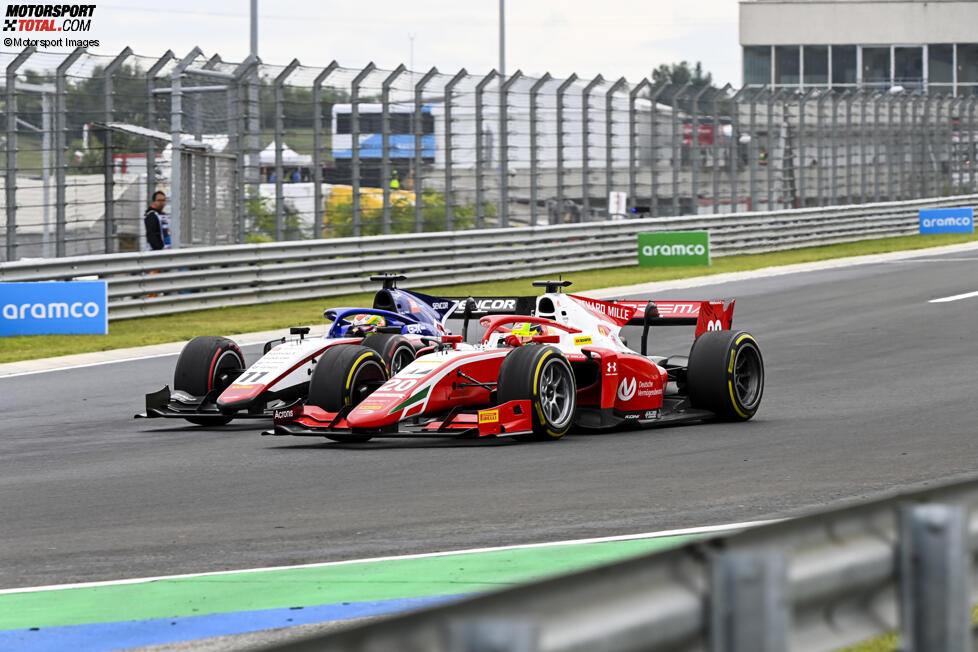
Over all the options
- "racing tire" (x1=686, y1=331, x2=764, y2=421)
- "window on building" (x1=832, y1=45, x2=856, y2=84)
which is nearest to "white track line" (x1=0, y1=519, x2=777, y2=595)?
"racing tire" (x1=686, y1=331, x2=764, y2=421)

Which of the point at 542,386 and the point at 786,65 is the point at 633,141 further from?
the point at 786,65

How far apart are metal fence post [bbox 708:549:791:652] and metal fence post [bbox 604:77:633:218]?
1051 inches

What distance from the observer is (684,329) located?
1914 centimetres

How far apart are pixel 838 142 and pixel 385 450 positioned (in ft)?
93.0

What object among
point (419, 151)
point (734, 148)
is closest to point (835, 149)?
point (734, 148)

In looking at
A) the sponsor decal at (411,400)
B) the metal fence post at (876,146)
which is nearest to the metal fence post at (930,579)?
the sponsor decal at (411,400)

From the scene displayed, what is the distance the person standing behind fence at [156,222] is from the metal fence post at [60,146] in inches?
56.9

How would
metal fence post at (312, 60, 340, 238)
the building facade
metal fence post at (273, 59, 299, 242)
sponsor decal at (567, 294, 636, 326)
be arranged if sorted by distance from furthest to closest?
1. the building facade
2. metal fence post at (312, 60, 340, 238)
3. metal fence post at (273, 59, 299, 242)
4. sponsor decal at (567, 294, 636, 326)

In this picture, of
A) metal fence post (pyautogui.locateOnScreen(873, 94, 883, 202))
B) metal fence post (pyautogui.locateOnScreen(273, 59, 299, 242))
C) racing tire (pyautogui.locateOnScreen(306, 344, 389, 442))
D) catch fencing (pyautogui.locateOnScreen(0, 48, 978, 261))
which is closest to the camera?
racing tire (pyautogui.locateOnScreen(306, 344, 389, 442))

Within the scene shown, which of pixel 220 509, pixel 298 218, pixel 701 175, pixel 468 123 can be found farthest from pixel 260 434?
pixel 701 175

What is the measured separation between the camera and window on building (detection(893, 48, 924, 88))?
63969 millimetres

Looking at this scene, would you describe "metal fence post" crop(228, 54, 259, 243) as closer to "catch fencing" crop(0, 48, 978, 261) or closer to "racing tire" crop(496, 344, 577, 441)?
"catch fencing" crop(0, 48, 978, 261)

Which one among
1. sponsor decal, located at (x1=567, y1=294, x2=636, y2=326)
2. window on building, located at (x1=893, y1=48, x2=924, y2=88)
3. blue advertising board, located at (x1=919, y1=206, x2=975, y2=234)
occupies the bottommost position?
sponsor decal, located at (x1=567, y1=294, x2=636, y2=326)

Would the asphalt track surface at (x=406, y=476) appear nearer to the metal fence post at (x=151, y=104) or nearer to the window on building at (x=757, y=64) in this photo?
the metal fence post at (x=151, y=104)
